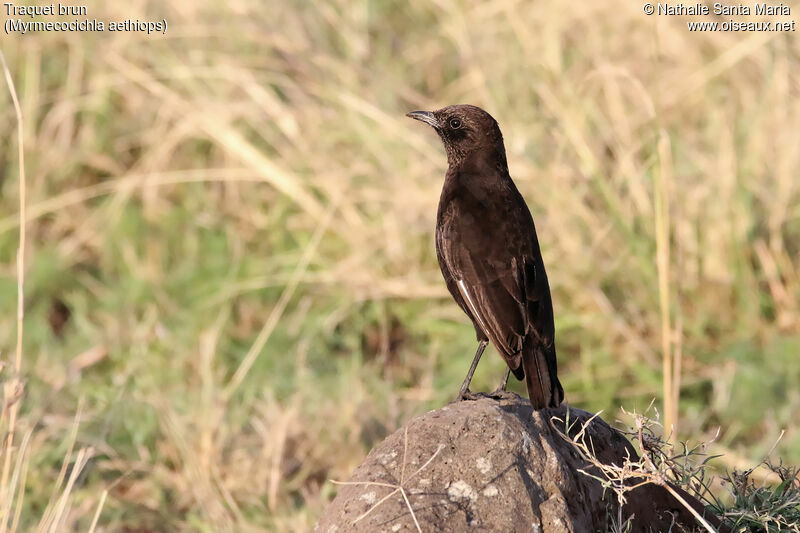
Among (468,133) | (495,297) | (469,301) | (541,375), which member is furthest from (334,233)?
(541,375)

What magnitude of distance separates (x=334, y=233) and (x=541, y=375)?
3.84 metres

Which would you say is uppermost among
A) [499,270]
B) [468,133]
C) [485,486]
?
[468,133]

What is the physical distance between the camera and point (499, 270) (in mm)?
3633

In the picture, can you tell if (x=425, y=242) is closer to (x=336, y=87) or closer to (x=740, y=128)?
(x=336, y=87)

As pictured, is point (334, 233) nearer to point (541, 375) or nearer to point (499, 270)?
point (499, 270)

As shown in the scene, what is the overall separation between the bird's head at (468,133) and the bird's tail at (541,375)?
0.84 metres

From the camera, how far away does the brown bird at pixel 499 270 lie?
3.51m

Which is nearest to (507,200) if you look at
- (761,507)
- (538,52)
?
(761,507)

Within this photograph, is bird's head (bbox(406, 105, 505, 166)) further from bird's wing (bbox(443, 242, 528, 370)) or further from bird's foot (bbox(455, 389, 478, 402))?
bird's foot (bbox(455, 389, 478, 402))

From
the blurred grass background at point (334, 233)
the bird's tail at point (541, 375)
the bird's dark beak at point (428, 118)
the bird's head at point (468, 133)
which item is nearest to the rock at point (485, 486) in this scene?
the bird's tail at point (541, 375)

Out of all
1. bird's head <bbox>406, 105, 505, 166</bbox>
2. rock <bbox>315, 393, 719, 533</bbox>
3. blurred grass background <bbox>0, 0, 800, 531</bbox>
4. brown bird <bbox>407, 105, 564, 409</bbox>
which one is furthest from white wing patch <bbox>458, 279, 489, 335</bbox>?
blurred grass background <bbox>0, 0, 800, 531</bbox>

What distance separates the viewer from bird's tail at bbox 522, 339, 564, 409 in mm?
3279

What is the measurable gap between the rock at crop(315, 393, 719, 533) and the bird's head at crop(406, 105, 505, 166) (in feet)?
3.73

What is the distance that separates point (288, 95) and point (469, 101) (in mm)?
1220
